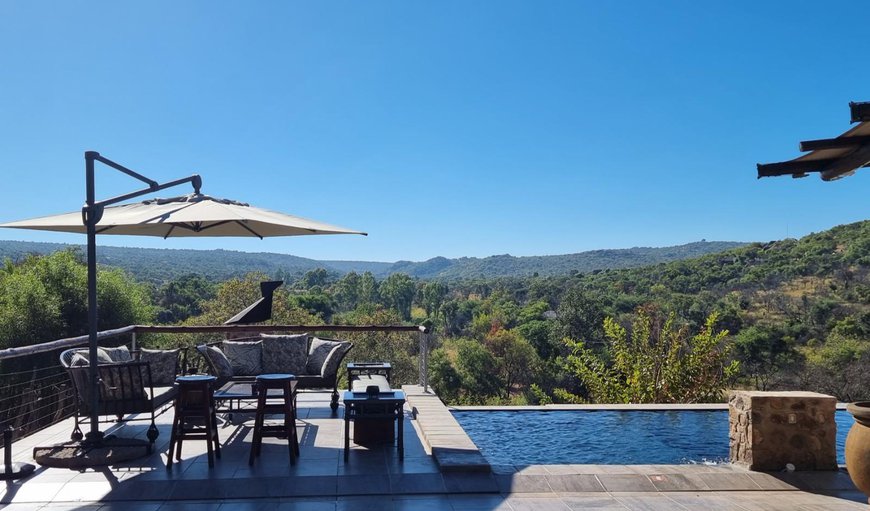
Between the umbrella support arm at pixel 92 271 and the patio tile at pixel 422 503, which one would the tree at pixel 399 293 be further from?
the patio tile at pixel 422 503

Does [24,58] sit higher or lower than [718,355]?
higher

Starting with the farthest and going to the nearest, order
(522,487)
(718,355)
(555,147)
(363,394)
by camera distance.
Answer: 1. (555,147)
2. (718,355)
3. (363,394)
4. (522,487)

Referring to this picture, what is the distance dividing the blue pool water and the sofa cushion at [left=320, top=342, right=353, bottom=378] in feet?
5.09

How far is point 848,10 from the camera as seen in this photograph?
45.5 ft

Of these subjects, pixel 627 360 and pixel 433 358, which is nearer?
pixel 627 360

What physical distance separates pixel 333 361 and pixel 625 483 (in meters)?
3.14

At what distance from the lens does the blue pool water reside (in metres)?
5.47

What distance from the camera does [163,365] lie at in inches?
230

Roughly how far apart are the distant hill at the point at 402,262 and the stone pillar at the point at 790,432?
63.2m

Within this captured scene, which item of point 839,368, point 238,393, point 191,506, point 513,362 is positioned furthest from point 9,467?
point 513,362

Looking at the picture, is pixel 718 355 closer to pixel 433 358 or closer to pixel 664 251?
pixel 433 358

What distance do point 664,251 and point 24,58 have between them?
7497 cm

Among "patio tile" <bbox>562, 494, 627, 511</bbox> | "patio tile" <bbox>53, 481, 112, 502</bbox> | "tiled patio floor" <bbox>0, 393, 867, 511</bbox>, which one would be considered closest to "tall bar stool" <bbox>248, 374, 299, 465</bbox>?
"tiled patio floor" <bbox>0, 393, 867, 511</bbox>

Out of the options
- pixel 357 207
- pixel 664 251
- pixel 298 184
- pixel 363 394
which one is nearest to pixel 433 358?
pixel 298 184
